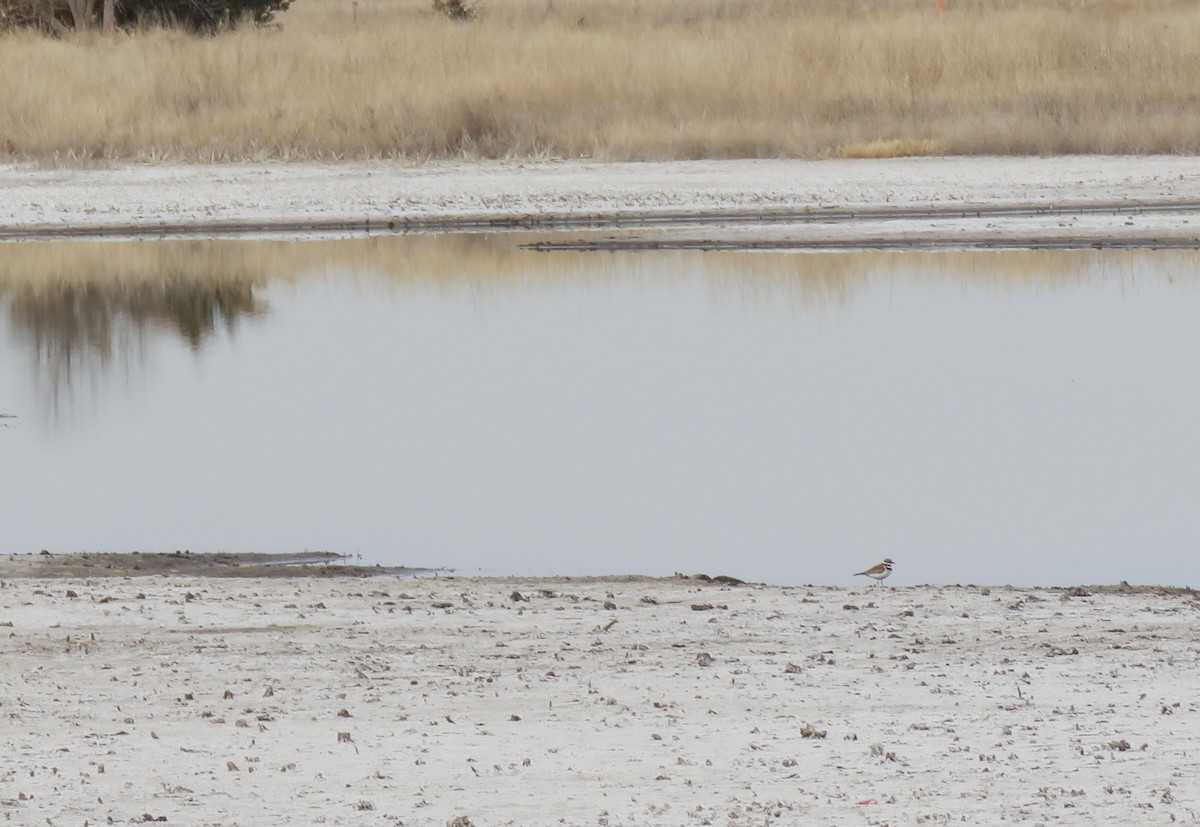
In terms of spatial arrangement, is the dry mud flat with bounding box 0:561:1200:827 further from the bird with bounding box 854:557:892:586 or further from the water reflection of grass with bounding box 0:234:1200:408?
the water reflection of grass with bounding box 0:234:1200:408

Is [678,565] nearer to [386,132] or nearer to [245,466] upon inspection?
[245,466]

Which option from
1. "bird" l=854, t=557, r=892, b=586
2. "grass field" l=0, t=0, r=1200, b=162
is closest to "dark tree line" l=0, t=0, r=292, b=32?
"grass field" l=0, t=0, r=1200, b=162

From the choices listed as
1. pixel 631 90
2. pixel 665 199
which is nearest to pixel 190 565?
pixel 665 199

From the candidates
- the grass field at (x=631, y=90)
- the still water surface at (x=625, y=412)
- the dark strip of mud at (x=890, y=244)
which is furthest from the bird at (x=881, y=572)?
the grass field at (x=631, y=90)

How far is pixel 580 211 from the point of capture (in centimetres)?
2312

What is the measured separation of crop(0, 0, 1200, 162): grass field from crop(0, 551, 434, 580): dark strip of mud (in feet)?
59.9

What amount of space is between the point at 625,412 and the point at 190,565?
4072 millimetres

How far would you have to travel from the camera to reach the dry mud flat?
16.7 feet

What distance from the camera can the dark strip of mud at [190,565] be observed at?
27.4 feet

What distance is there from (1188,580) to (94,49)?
26.2 meters

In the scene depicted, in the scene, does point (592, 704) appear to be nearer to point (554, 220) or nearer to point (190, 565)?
point (190, 565)

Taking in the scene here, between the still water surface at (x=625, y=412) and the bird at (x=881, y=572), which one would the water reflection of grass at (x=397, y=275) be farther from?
the bird at (x=881, y=572)

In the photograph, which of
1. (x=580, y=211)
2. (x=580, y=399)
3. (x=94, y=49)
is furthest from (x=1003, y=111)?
(x=580, y=399)

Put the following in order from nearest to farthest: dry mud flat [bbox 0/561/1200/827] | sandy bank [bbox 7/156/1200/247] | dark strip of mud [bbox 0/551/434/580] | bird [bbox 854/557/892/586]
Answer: dry mud flat [bbox 0/561/1200/827]
bird [bbox 854/557/892/586]
dark strip of mud [bbox 0/551/434/580]
sandy bank [bbox 7/156/1200/247]
